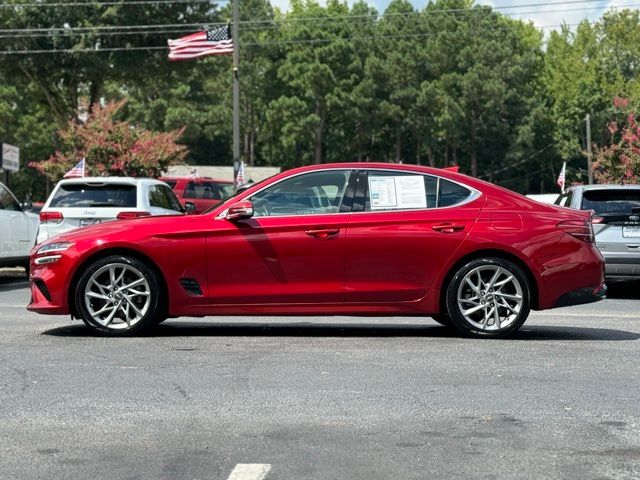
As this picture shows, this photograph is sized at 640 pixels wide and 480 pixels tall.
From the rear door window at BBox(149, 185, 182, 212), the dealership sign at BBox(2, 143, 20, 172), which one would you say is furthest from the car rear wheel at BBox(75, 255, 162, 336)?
the dealership sign at BBox(2, 143, 20, 172)

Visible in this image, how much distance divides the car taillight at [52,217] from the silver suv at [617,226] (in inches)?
289

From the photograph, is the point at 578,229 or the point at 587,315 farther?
the point at 587,315

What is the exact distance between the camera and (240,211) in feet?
29.1

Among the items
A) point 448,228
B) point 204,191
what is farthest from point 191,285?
point 204,191

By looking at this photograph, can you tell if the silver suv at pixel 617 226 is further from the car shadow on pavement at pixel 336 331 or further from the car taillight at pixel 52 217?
the car taillight at pixel 52 217

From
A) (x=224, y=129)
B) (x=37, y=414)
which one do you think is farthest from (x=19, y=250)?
(x=224, y=129)

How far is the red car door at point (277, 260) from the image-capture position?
29.3 ft

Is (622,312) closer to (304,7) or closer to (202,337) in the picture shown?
(202,337)

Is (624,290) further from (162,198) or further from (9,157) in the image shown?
(9,157)

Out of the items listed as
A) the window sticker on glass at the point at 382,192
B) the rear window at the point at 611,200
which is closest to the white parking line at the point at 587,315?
the window sticker on glass at the point at 382,192

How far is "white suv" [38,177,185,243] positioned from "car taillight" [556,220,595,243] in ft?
Result: 24.2

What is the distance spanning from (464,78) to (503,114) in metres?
4.78

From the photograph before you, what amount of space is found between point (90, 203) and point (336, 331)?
659 cm

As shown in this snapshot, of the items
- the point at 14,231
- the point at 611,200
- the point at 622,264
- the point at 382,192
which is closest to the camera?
the point at 382,192
